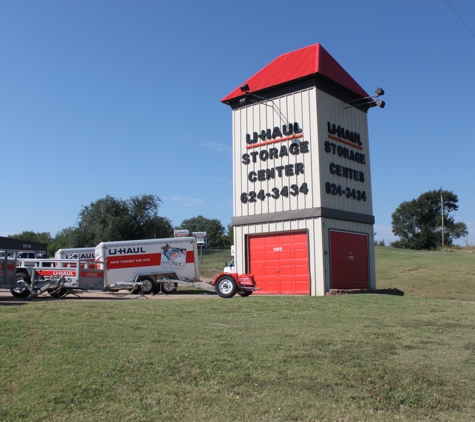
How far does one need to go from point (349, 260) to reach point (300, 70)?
336 inches

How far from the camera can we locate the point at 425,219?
374 ft

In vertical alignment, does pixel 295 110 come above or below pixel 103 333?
above

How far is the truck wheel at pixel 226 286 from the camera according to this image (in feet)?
61.6

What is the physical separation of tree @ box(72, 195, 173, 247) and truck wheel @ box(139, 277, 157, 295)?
134 ft

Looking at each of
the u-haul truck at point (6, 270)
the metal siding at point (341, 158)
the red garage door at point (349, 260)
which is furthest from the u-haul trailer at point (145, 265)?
the metal siding at point (341, 158)

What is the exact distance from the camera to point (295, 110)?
72.1ft

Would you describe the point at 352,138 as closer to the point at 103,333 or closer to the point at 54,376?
the point at 103,333

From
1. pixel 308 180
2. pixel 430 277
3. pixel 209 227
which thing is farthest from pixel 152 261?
pixel 209 227

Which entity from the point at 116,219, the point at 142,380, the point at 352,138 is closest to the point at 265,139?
the point at 352,138

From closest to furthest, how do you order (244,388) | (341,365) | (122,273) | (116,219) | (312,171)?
(244,388)
(341,365)
(312,171)
(122,273)
(116,219)

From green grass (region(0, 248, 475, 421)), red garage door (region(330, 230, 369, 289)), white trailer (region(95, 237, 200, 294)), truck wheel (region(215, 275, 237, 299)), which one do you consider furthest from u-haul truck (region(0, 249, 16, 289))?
red garage door (region(330, 230, 369, 289))

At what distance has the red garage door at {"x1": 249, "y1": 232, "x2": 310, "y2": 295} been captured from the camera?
69.7 feet

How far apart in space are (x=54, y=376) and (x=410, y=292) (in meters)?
26.5

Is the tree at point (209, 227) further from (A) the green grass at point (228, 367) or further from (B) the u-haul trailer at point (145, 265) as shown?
(A) the green grass at point (228, 367)
